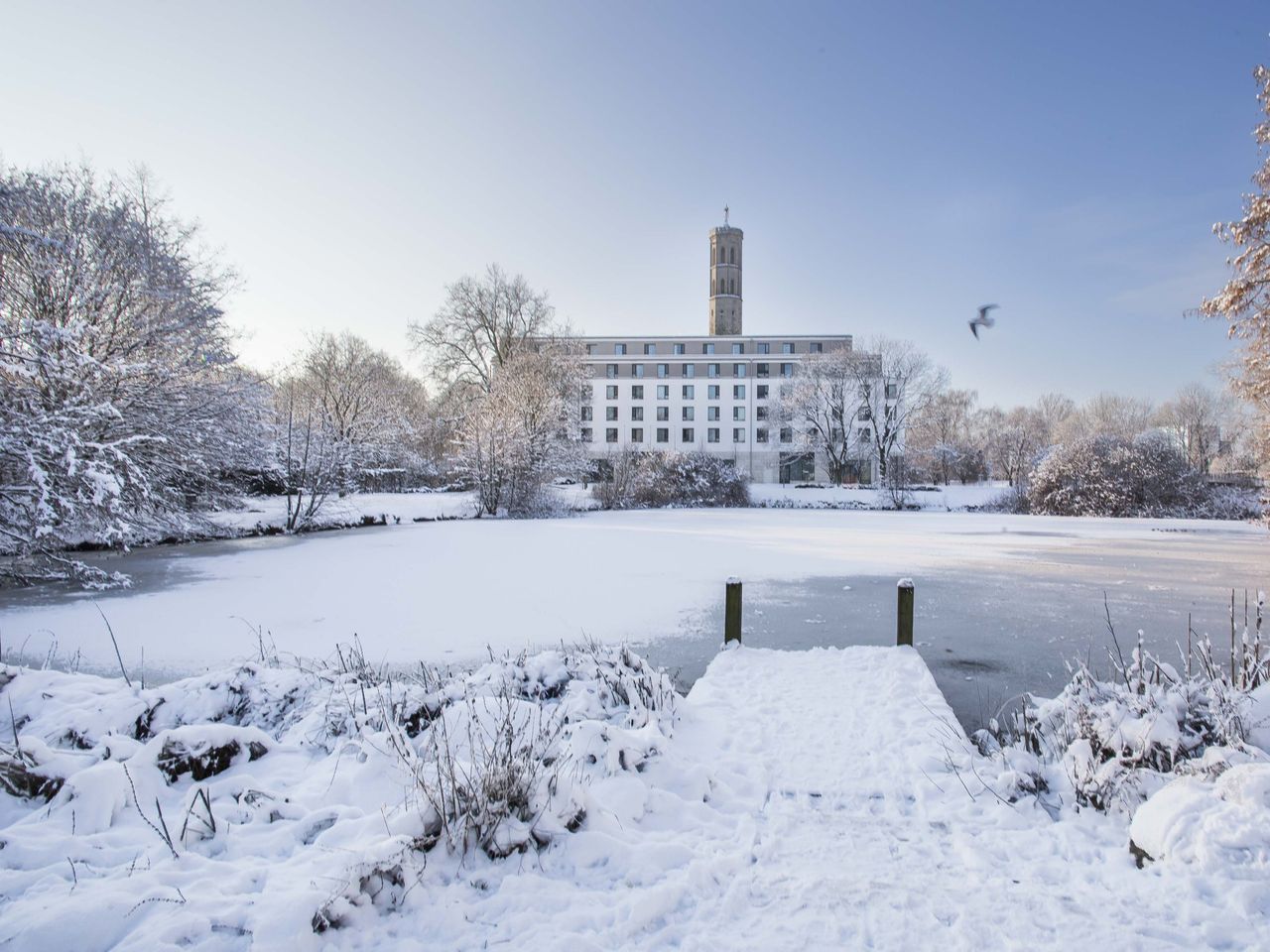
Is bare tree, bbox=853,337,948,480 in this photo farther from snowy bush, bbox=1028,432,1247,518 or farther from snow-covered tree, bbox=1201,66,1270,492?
snow-covered tree, bbox=1201,66,1270,492

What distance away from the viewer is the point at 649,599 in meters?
10.9

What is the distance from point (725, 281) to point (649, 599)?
288ft

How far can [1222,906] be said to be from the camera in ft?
9.35

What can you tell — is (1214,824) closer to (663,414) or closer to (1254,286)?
(1254,286)

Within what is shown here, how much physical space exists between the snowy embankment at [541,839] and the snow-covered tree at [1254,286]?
17.1 m

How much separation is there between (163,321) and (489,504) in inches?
556

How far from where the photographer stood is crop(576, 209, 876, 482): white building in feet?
232

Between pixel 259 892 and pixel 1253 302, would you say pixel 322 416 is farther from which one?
pixel 1253 302

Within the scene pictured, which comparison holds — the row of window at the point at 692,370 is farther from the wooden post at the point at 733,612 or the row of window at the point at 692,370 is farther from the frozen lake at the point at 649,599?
the wooden post at the point at 733,612

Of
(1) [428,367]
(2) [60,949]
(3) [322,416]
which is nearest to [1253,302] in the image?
(2) [60,949]

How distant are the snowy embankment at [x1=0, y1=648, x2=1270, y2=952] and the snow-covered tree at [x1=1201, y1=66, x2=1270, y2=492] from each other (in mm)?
17072

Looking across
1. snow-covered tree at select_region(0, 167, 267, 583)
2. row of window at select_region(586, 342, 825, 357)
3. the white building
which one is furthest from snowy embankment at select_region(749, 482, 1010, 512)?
row of window at select_region(586, 342, 825, 357)

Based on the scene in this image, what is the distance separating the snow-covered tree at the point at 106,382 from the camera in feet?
35.1

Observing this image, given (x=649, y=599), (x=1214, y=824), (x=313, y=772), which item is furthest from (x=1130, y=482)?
(x=313, y=772)
